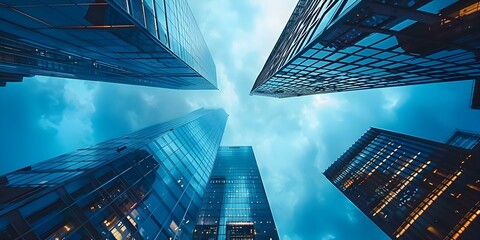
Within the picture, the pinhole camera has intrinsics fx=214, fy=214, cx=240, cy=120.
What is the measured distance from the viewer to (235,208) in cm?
6184

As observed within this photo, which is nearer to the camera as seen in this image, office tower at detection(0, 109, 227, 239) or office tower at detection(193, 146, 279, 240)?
office tower at detection(0, 109, 227, 239)

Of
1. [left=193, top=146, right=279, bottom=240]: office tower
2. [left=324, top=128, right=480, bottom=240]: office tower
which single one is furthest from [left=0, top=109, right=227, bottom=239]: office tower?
[left=324, top=128, right=480, bottom=240]: office tower

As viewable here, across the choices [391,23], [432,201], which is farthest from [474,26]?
[432,201]

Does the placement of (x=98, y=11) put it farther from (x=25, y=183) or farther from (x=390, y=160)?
(x=390, y=160)

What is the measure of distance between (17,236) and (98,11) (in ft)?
31.7

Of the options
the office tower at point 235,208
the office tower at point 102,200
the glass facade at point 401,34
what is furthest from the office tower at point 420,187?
the office tower at point 102,200

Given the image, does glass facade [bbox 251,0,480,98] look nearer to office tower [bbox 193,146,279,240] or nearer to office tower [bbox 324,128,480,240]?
office tower [bbox 324,128,480,240]

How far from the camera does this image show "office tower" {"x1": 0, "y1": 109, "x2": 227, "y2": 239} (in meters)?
8.28

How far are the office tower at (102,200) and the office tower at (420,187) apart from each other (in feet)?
125

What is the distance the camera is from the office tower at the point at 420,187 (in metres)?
32.2

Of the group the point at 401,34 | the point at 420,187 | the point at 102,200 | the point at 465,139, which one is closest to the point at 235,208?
the point at 420,187

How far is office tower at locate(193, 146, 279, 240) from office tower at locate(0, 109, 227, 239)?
124 feet

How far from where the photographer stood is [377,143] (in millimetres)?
62125

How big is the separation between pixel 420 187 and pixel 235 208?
4320 cm
